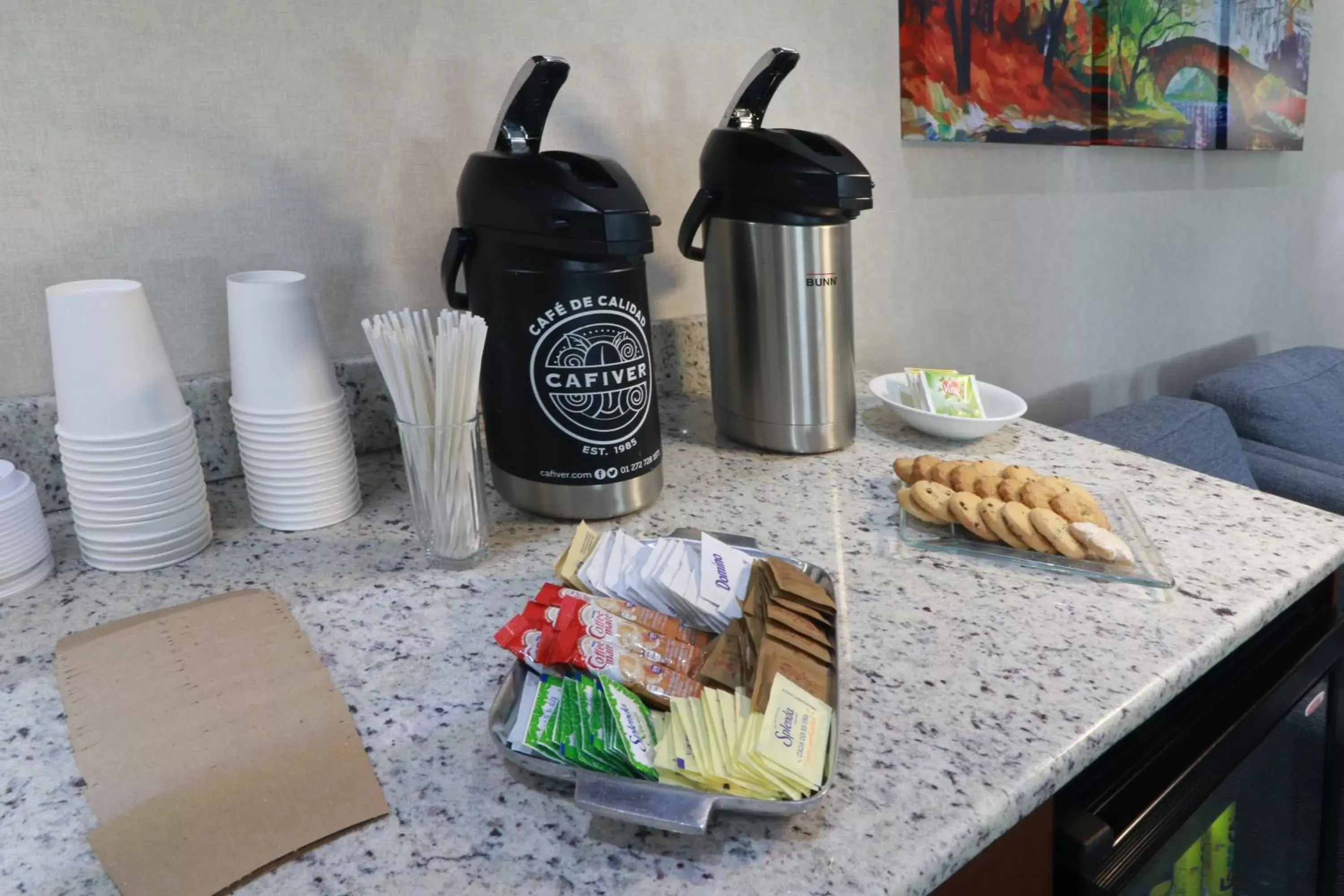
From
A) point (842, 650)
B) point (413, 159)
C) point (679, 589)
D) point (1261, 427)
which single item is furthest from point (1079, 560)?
point (1261, 427)

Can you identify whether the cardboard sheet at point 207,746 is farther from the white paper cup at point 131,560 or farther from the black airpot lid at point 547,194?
the black airpot lid at point 547,194

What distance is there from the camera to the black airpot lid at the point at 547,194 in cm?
73

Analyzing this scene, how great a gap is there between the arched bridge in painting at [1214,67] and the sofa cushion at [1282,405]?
1.76 ft

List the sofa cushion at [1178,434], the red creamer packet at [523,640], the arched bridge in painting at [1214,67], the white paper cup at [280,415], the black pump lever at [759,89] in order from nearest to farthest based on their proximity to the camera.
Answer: the red creamer packet at [523,640], the white paper cup at [280,415], the black pump lever at [759,89], the sofa cushion at [1178,434], the arched bridge in painting at [1214,67]

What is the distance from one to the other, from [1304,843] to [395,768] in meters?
0.94

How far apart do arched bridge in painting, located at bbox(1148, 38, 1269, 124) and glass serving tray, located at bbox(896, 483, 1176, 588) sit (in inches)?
49.7

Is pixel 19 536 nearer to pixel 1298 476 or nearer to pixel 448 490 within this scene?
pixel 448 490

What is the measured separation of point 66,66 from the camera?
81 centimetres

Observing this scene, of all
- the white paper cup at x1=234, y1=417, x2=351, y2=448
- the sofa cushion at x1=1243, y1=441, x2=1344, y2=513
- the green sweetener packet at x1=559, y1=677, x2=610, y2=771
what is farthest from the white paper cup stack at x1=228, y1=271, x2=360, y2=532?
the sofa cushion at x1=1243, y1=441, x2=1344, y2=513

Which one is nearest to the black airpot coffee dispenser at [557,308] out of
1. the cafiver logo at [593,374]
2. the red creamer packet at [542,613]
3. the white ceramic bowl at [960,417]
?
the cafiver logo at [593,374]

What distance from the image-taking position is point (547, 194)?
732mm

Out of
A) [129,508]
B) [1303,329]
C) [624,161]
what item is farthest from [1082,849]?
[1303,329]

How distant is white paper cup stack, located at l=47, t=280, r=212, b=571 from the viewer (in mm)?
710

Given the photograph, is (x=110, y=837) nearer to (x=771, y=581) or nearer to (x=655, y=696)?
(x=655, y=696)
